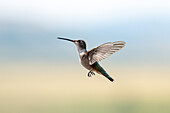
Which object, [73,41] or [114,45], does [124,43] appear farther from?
[73,41]

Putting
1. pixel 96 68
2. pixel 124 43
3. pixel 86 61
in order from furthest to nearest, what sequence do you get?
pixel 96 68
pixel 86 61
pixel 124 43

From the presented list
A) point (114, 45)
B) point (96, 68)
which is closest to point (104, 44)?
point (114, 45)

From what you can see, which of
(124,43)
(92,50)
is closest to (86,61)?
(92,50)

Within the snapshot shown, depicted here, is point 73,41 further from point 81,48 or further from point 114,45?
point 114,45

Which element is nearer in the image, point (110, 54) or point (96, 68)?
point (110, 54)

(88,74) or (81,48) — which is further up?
(81,48)

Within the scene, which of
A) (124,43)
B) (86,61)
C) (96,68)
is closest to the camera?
(124,43)
